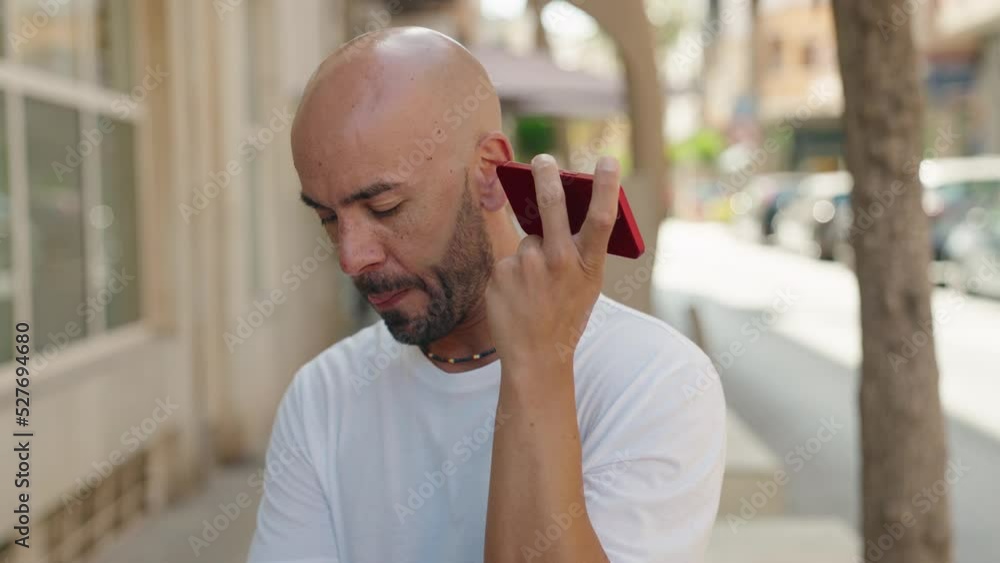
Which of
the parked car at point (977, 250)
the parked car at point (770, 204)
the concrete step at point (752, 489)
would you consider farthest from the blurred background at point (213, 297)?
the parked car at point (770, 204)

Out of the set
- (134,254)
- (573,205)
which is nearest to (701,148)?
(134,254)

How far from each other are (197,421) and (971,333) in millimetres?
8213

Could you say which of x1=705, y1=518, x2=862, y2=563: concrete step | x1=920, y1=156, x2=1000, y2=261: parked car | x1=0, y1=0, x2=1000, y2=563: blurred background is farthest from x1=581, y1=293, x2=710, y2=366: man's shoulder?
x1=920, y1=156, x2=1000, y2=261: parked car

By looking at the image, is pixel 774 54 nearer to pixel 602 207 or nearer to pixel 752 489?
pixel 752 489

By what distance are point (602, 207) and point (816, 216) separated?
20072mm

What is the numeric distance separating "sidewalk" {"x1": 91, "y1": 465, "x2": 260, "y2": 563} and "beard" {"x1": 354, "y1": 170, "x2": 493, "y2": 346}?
3535mm

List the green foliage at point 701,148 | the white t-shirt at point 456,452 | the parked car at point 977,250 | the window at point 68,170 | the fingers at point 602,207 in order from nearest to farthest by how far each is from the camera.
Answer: the fingers at point 602,207
the white t-shirt at point 456,452
the window at point 68,170
the parked car at point 977,250
the green foliage at point 701,148

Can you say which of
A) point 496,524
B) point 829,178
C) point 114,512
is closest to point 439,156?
point 496,524

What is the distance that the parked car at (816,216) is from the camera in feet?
63.9

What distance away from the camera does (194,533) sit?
5207 mm

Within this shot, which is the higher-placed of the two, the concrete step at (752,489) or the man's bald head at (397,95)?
the man's bald head at (397,95)

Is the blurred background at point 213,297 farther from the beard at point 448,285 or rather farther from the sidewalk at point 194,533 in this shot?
the beard at point 448,285

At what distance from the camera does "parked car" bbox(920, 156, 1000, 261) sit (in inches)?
516

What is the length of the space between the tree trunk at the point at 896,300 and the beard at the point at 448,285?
5.38 feet
